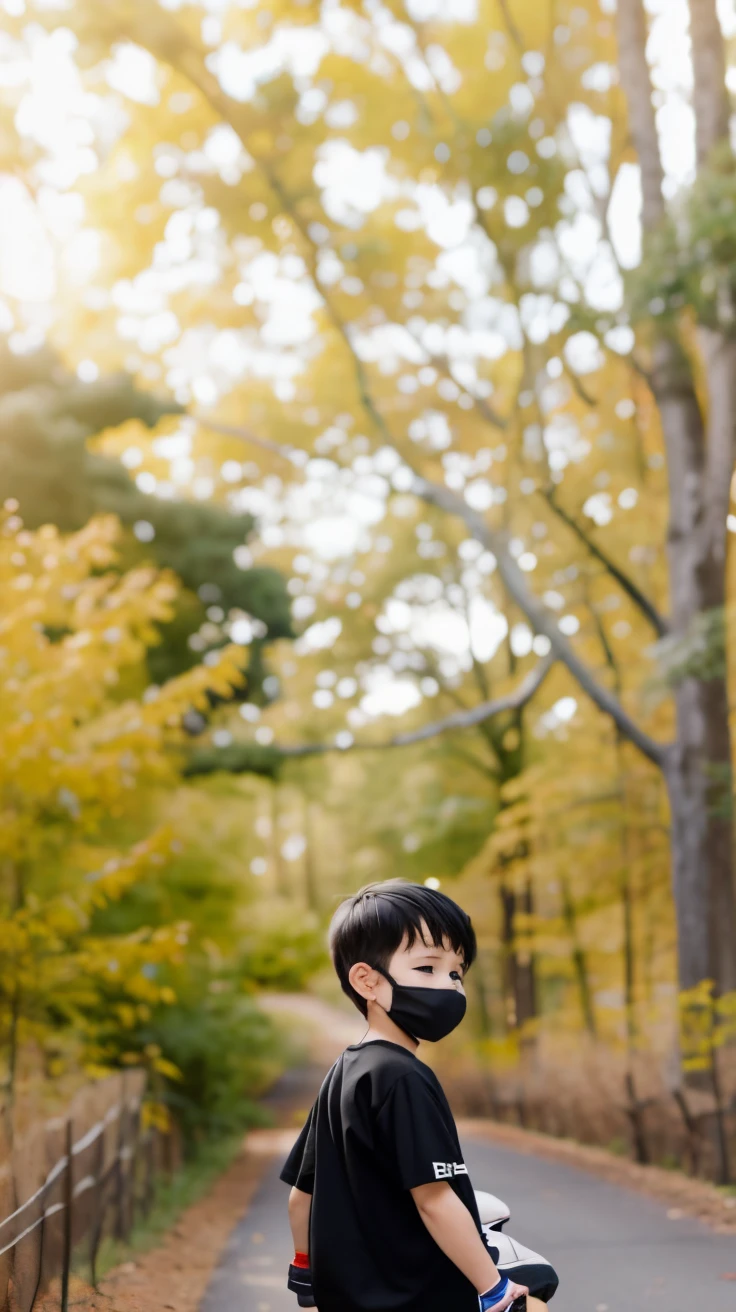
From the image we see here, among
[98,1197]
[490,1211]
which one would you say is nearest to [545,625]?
[98,1197]

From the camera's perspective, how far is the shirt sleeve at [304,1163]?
278 centimetres

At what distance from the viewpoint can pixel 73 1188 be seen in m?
6.28

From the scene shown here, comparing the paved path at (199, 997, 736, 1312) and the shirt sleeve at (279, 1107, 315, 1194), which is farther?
the paved path at (199, 997, 736, 1312)

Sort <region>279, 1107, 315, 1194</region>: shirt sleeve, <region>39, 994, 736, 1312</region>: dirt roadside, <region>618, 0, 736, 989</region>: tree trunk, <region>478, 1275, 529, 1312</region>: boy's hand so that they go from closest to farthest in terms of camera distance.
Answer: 1. <region>478, 1275, 529, 1312</region>: boy's hand
2. <region>279, 1107, 315, 1194</region>: shirt sleeve
3. <region>39, 994, 736, 1312</region>: dirt roadside
4. <region>618, 0, 736, 989</region>: tree trunk

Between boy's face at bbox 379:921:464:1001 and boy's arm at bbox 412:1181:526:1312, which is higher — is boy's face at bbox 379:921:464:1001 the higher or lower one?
the higher one

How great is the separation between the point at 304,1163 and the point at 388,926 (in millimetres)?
624

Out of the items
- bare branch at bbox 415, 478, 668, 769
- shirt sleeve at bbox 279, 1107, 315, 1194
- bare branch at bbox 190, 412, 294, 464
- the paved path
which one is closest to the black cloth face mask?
shirt sleeve at bbox 279, 1107, 315, 1194

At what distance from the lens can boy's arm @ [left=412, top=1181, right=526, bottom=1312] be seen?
2.32m

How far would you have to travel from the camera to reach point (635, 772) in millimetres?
17188

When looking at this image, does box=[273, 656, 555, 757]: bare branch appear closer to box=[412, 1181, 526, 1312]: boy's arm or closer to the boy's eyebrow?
the boy's eyebrow

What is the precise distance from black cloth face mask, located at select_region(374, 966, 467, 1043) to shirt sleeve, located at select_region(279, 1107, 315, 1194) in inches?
14.9

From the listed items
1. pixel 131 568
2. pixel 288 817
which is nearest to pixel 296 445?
pixel 131 568

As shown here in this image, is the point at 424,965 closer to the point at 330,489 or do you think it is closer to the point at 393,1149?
the point at 393,1149

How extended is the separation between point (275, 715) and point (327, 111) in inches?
475
